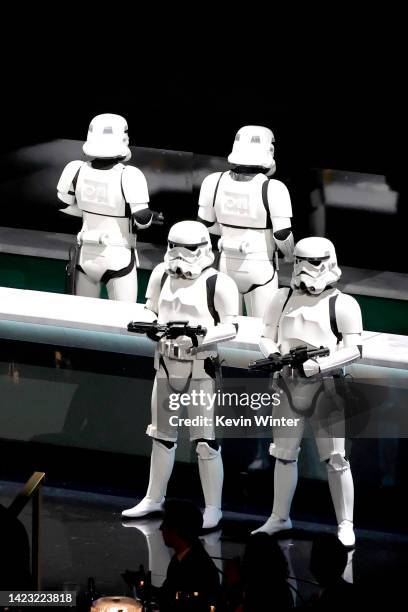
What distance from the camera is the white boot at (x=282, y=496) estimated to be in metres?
8.83

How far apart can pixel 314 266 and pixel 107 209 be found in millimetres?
2254

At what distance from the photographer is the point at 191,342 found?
880 centimetres

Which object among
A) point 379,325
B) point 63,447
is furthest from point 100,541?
point 379,325

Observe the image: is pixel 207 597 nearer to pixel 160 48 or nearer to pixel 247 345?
pixel 247 345

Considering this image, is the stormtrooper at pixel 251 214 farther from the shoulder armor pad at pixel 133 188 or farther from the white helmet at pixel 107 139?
the white helmet at pixel 107 139

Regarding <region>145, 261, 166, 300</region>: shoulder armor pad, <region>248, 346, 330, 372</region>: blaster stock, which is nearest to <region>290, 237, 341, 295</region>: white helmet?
<region>248, 346, 330, 372</region>: blaster stock

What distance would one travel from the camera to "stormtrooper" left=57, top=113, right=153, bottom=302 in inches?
408

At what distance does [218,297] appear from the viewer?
8.79 metres

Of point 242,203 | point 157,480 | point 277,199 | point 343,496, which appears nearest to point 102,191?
point 242,203

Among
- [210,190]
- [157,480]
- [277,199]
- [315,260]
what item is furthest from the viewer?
[210,190]

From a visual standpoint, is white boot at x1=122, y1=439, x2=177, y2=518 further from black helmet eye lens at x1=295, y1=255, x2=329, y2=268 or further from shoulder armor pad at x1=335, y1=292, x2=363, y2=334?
black helmet eye lens at x1=295, y1=255, x2=329, y2=268

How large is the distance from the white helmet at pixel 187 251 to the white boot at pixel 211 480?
92 centimetres

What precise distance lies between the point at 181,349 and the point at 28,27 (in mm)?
4989

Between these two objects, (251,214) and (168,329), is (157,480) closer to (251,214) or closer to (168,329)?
(168,329)
